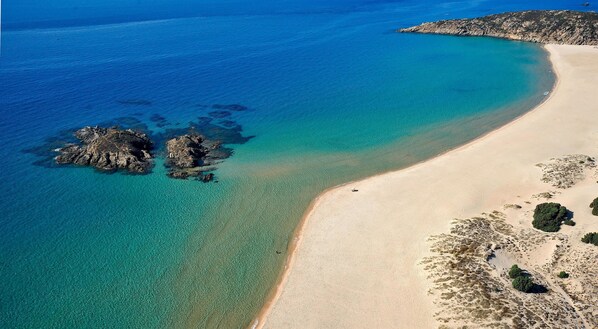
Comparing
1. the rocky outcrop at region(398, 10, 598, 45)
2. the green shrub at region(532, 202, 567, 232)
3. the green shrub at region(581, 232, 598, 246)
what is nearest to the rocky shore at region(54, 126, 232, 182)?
the green shrub at region(532, 202, 567, 232)

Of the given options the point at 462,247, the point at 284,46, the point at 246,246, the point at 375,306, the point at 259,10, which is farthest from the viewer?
the point at 259,10

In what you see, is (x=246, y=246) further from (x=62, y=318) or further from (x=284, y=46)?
(x=284, y=46)

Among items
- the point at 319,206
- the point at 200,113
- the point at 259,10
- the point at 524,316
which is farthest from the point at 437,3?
the point at 524,316

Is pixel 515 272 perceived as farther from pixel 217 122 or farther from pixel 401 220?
pixel 217 122

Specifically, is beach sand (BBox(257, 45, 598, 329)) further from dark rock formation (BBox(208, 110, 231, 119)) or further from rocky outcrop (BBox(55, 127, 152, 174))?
dark rock formation (BBox(208, 110, 231, 119))

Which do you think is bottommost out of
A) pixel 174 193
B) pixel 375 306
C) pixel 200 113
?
pixel 375 306

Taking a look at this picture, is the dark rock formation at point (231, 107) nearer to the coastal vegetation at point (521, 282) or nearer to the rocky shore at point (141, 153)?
the rocky shore at point (141, 153)
